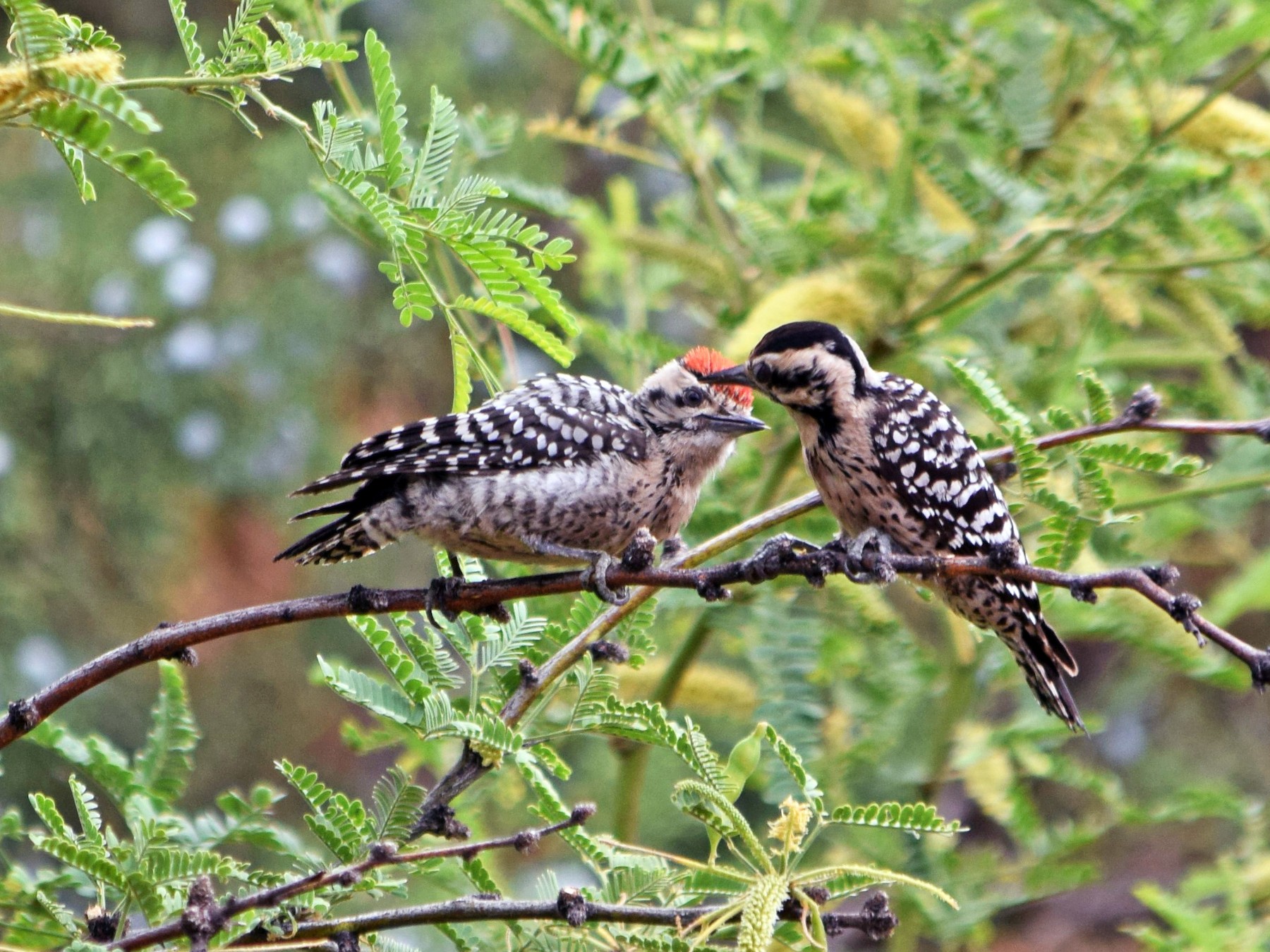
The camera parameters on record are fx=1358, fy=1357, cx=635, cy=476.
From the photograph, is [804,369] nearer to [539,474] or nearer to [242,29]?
[539,474]

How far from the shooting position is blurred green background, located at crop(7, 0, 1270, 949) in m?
3.47

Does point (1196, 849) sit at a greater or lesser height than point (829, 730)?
A: lesser

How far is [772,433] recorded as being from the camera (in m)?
3.74

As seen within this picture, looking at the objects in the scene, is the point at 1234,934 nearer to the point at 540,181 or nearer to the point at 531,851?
the point at 531,851

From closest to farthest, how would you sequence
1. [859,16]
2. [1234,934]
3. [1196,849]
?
[1234,934], [1196,849], [859,16]

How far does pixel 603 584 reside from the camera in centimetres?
207

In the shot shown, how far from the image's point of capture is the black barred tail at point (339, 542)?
2648 mm

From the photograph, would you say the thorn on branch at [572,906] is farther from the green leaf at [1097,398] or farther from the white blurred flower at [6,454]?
the white blurred flower at [6,454]

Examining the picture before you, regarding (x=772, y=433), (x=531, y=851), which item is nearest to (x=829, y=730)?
(x=772, y=433)

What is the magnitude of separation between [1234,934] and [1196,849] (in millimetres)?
4135

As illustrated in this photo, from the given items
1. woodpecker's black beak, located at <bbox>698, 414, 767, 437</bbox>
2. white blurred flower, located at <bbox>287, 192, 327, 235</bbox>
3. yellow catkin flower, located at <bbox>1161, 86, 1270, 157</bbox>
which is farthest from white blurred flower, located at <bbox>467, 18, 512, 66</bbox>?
woodpecker's black beak, located at <bbox>698, 414, 767, 437</bbox>

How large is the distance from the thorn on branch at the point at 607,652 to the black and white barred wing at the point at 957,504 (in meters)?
0.90

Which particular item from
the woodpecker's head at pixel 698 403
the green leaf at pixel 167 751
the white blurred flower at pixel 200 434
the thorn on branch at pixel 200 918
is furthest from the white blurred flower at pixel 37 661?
the thorn on branch at pixel 200 918

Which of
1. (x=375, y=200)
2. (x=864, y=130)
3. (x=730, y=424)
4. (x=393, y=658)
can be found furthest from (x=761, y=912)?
(x=864, y=130)
